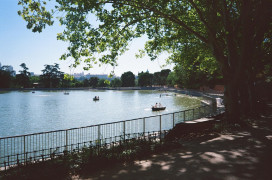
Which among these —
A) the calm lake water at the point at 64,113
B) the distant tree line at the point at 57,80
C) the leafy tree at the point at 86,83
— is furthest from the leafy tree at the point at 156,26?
the leafy tree at the point at 86,83

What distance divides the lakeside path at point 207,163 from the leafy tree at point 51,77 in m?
160

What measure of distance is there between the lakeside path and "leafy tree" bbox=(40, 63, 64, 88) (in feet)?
524

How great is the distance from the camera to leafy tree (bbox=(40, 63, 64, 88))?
153 metres

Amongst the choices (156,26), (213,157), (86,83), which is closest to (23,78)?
(86,83)

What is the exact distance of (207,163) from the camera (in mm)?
6367

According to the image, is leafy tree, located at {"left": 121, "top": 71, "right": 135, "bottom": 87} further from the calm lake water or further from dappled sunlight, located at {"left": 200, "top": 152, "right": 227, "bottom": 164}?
dappled sunlight, located at {"left": 200, "top": 152, "right": 227, "bottom": 164}

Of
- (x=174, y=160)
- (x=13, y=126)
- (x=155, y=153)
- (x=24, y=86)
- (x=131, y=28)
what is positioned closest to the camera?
(x=174, y=160)

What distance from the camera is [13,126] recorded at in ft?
104

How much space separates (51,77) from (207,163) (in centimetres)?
16326

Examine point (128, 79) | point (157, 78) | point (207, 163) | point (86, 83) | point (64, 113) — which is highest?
point (157, 78)

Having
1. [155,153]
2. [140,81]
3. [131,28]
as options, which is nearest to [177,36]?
[131,28]

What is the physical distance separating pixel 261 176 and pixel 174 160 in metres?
2.53

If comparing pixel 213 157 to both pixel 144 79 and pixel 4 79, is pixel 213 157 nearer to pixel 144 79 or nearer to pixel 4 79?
pixel 4 79

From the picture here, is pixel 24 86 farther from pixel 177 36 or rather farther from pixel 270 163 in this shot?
pixel 270 163
